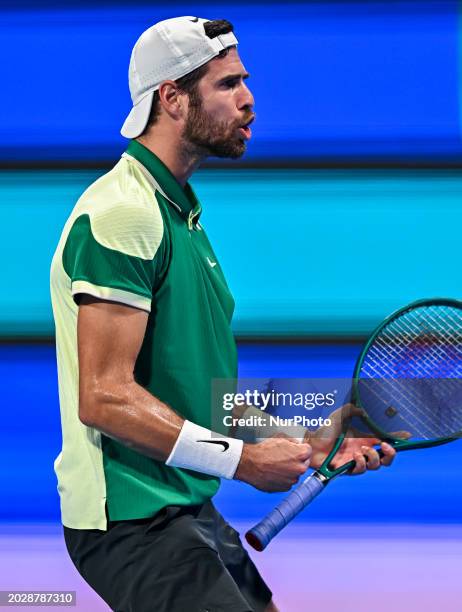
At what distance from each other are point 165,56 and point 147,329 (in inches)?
17.0

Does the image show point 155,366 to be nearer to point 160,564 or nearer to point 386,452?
point 160,564

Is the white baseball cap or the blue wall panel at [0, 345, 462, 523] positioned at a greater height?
the white baseball cap

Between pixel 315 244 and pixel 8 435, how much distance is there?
0.78 m

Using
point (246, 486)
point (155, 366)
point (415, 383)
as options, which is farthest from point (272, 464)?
point (246, 486)

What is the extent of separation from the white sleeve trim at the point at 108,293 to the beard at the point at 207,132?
1.08 ft

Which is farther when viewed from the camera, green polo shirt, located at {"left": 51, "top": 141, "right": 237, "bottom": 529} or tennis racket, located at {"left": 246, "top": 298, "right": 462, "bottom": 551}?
tennis racket, located at {"left": 246, "top": 298, "right": 462, "bottom": 551}

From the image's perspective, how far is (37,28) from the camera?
2510 mm

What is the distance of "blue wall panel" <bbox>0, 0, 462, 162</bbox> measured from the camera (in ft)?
8.09

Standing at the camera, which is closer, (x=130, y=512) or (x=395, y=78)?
(x=130, y=512)

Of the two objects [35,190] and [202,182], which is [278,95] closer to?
[202,182]

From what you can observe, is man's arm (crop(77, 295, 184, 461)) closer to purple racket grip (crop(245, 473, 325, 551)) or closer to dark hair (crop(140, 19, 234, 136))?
purple racket grip (crop(245, 473, 325, 551))

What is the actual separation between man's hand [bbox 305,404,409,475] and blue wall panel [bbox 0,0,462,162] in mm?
855

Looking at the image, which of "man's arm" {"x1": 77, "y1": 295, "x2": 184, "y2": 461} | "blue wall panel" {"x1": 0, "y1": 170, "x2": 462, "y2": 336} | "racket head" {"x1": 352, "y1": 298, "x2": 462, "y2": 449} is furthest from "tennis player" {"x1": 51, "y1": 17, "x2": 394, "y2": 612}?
"blue wall panel" {"x1": 0, "y1": 170, "x2": 462, "y2": 336}

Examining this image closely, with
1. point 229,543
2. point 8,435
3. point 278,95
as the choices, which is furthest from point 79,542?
point 278,95
